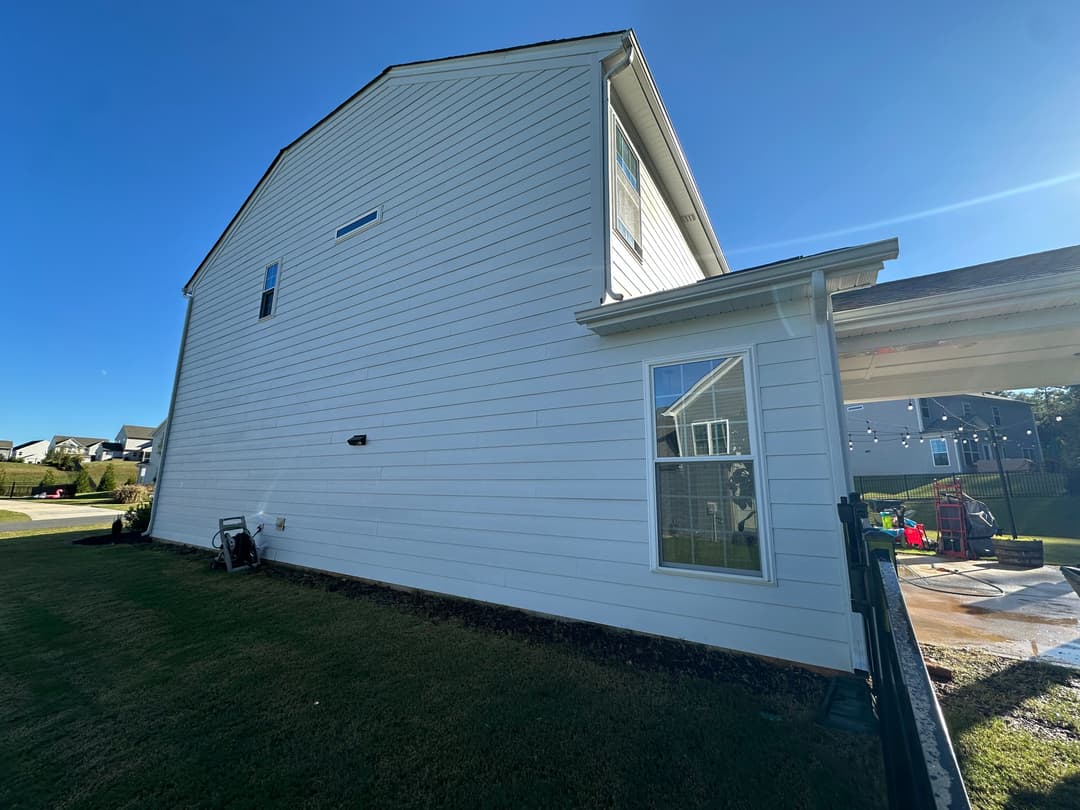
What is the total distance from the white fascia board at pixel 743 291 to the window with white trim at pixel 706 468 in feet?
1.47

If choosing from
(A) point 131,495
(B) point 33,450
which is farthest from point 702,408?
(B) point 33,450

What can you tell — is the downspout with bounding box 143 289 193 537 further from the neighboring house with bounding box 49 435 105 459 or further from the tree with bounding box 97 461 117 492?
the neighboring house with bounding box 49 435 105 459

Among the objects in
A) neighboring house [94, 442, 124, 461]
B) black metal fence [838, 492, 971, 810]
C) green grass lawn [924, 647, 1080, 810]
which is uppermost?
neighboring house [94, 442, 124, 461]

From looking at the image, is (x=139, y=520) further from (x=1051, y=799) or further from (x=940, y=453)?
(x=940, y=453)

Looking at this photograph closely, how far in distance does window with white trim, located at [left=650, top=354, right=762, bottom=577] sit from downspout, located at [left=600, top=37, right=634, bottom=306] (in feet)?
3.31

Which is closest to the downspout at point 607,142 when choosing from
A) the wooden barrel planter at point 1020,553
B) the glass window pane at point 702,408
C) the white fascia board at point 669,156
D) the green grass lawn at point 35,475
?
the white fascia board at point 669,156

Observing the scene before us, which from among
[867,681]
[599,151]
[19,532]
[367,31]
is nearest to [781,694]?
[867,681]

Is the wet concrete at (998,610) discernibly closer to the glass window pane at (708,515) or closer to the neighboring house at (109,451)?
the glass window pane at (708,515)

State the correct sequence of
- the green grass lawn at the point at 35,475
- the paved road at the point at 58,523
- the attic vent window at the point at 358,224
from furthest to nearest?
the green grass lawn at the point at 35,475
the paved road at the point at 58,523
the attic vent window at the point at 358,224

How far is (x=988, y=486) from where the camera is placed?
1341 centimetres

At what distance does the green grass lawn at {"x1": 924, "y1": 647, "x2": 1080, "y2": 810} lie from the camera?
1856mm

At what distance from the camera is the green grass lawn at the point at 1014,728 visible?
73.1 inches

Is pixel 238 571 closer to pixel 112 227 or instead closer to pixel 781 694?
pixel 781 694

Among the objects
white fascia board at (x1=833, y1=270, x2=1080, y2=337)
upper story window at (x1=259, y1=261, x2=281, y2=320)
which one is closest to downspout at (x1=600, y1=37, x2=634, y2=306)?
white fascia board at (x1=833, y1=270, x2=1080, y2=337)
